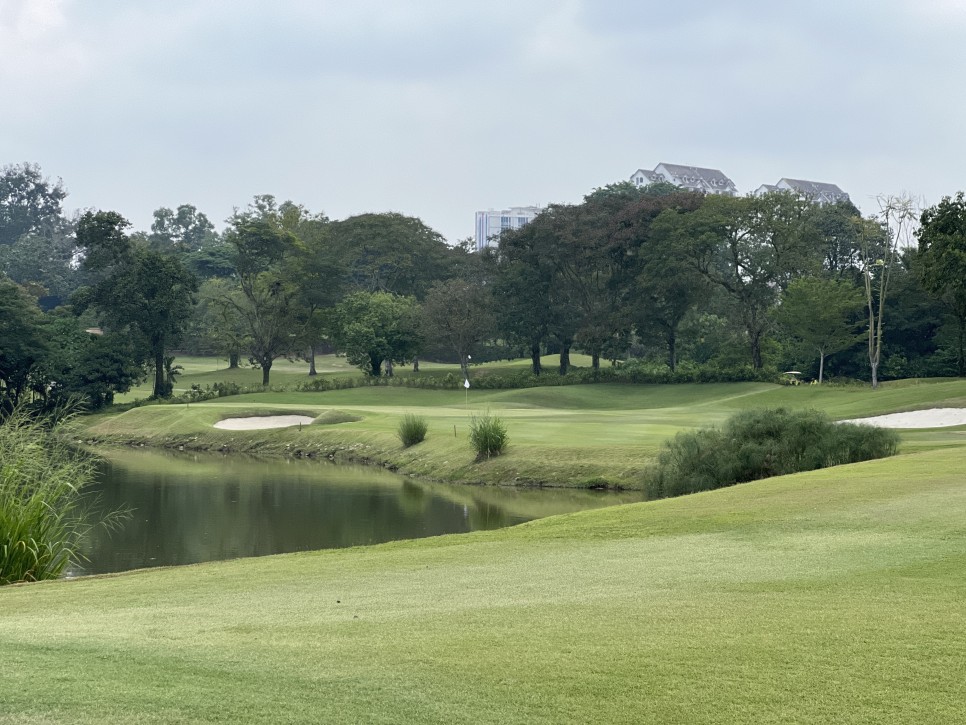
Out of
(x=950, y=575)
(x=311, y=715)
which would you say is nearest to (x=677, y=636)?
(x=311, y=715)

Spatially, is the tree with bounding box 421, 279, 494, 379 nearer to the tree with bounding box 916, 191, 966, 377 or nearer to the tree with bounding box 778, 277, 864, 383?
the tree with bounding box 778, 277, 864, 383

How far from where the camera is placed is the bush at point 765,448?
26.1 meters

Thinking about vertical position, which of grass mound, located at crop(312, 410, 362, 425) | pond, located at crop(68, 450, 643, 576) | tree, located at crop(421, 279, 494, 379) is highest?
tree, located at crop(421, 279, 494, 379)

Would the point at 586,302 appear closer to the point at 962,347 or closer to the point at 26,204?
the point at 962,347

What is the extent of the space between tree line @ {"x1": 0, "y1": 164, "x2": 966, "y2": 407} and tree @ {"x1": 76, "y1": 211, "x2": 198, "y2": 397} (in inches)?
4.0

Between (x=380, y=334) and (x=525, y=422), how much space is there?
3071 cm

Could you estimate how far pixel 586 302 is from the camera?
237 feet

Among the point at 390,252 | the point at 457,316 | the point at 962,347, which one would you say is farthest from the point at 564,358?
the point at 962,347

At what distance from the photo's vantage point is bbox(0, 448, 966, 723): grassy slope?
6715 millimetres

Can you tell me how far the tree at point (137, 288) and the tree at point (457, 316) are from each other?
15290 millimetres

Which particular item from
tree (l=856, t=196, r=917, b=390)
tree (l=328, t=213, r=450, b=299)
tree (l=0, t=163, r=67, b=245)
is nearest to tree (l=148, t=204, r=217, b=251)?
tree (l=0, t=163, r=67, b=245)

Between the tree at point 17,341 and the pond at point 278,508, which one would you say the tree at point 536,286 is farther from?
the pond at point 278,508

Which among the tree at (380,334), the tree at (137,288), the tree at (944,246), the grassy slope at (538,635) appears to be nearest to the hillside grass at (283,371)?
the tree at (380,334)

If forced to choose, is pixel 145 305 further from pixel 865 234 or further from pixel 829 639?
pixel 829 639
